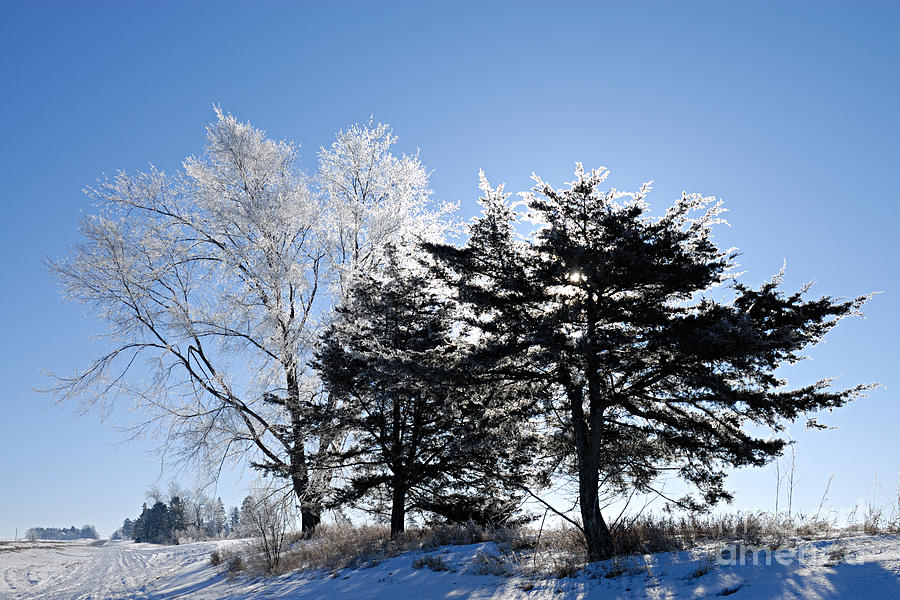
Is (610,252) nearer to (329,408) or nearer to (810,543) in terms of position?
(810,543)

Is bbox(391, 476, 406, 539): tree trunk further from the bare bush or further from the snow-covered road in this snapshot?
the snow-covered road

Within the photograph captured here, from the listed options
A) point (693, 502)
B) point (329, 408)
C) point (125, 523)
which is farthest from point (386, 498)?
point (125, 523)

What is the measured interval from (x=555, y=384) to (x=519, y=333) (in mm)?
1341

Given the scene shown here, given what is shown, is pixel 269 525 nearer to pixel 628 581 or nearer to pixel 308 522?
pixel 308 522

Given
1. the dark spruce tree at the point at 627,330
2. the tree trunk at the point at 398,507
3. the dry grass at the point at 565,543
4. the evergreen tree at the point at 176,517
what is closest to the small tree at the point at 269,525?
the dry grass at the point at 565,543

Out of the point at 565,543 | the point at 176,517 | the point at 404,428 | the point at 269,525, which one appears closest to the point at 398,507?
the point at 404,428

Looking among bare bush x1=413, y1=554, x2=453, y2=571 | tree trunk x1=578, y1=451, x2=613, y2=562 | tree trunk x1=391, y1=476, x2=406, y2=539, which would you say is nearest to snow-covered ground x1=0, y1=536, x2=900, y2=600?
bare bush x1=413, y1=554, x2=453, y2=571

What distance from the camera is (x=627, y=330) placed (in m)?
8.28

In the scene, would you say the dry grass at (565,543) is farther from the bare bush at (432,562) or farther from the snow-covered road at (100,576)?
the snow-covered road at (100,576)

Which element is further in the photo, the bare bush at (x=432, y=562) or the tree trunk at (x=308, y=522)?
the tree trunk at (x=308, y=522)

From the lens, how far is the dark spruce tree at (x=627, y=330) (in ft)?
25.7

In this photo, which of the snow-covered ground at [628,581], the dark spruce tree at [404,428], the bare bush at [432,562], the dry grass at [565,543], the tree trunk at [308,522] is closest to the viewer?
the snow-covered ground at [628,581]

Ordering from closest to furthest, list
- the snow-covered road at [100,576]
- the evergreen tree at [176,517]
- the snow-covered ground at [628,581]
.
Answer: the snow-covered ground at [628,581], the snow-covered road at [100,576], the evergreen tree at [176,517]

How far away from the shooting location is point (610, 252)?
794cm
